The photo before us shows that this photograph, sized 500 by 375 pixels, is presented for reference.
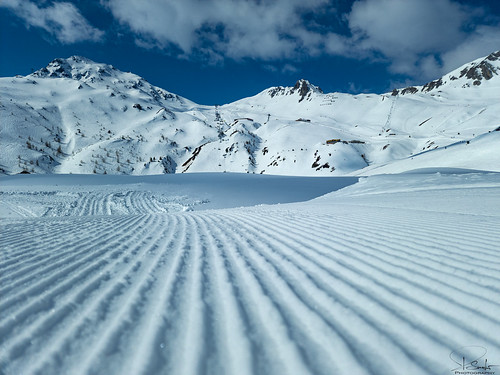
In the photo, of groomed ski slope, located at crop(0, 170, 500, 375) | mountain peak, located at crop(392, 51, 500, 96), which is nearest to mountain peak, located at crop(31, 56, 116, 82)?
groomed ski slope, located at crop(0, 170, 500, 375)

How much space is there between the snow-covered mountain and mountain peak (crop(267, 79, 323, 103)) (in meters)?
11.6

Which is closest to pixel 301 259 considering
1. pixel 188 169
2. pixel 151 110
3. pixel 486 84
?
pixel 188 169

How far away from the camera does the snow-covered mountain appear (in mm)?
26953

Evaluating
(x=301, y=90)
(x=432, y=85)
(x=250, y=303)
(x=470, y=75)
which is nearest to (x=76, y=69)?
(x=301, y=90)

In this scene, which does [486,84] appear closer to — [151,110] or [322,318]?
[151,110]

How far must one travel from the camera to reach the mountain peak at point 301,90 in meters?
83.7
